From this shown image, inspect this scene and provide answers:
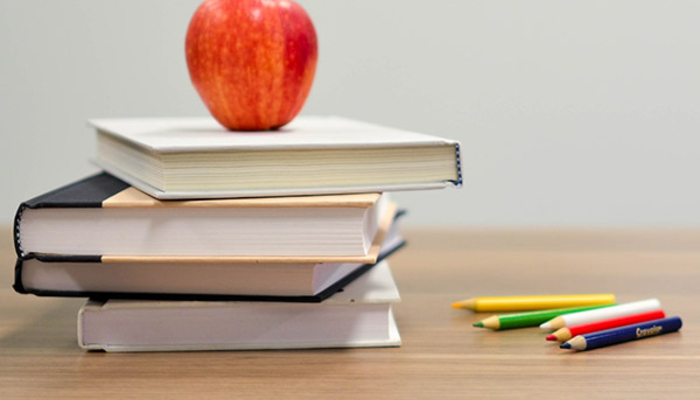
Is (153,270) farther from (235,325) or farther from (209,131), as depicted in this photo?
(209,131)

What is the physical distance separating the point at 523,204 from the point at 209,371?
1331mm

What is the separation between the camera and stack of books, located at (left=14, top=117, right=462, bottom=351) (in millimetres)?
644

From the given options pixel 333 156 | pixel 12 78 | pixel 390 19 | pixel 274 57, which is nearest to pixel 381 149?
pixel 333 156

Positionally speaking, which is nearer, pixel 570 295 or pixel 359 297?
pixel 359 297

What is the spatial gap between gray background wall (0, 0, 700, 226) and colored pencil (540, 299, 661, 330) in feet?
3.52

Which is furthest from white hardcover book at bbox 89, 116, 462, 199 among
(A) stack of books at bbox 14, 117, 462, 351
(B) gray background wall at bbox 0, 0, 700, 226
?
(B) gray background wall at bbox 0, 0, 700, 226

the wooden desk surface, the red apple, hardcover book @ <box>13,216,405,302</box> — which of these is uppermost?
the red apple

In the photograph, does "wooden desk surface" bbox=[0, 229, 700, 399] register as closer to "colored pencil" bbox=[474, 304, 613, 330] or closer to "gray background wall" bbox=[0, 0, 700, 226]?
"colored pencil" bbox=[474, 304, 613, 330]

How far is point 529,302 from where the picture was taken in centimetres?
78

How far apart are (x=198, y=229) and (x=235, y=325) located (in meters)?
0.08

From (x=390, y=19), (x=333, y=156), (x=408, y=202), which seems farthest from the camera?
(x=408, y=202)

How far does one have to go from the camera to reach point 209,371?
0.62m

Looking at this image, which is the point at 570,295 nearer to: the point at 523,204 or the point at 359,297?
the point at 359,297

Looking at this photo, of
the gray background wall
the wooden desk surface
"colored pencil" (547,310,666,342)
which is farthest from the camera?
the gray background wall
